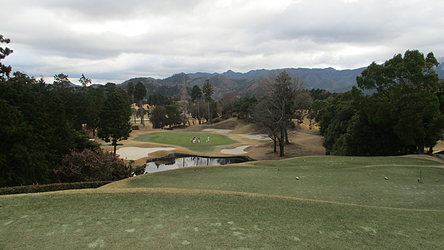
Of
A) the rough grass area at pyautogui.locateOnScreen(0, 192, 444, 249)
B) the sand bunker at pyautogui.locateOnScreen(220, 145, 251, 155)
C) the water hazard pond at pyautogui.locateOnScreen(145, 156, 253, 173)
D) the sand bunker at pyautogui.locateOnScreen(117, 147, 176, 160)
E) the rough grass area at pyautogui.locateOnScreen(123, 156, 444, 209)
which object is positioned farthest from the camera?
the sand bunker at pyautogui.locateOnScreen(220, 145, 251, 155)

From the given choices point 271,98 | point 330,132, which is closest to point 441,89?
point 330,132

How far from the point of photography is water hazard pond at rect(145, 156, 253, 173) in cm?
3228

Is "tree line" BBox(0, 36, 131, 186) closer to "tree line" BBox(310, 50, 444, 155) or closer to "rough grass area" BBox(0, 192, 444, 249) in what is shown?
"rough grass area" BBox(0, 192, 444, 249)

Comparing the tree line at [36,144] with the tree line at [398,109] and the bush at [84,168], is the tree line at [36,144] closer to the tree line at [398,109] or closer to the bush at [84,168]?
the bush at [84,168]

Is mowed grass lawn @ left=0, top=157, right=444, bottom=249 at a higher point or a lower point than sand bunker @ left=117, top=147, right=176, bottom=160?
higher

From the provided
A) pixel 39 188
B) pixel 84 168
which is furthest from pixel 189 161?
pixel 39 188

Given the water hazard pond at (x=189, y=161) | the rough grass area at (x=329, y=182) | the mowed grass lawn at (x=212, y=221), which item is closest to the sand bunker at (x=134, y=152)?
the water hazard pond at (x=189, y=161)

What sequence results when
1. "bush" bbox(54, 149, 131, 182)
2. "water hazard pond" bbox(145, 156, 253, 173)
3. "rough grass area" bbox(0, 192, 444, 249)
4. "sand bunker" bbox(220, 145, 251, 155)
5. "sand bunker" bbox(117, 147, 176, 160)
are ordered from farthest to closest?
"sand bunker" bbox(220, 145, 251, 155) → "sand bunker" bbox(117, 147, 176, 160) → "water hazard pond" bbox(145, 156, 253, 173) → "bush" bbox(54, 149, 131, 182) → "rough grass area" bbox(0, 192, 444, 249)

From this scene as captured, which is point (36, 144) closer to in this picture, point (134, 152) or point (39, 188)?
point (39, 188)

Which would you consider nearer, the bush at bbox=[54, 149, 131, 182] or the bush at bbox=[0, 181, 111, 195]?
the bush at bbox=[0, 181, 111, 195]

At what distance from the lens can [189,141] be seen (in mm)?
47906

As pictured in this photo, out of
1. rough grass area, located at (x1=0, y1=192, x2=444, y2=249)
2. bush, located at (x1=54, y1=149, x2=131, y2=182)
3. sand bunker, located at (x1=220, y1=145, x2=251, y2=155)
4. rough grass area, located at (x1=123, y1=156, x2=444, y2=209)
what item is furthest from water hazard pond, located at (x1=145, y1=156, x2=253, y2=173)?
rough grass area, located at (x1=0, y1=192, x2=444, y2=249)

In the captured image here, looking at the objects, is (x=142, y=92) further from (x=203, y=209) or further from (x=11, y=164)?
(x=203, y=209)

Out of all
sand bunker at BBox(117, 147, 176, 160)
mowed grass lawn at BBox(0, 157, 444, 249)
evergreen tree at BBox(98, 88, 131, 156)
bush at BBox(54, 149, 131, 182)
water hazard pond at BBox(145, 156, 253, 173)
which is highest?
evergreen tree at BBox(98, 88, 131, 156)
